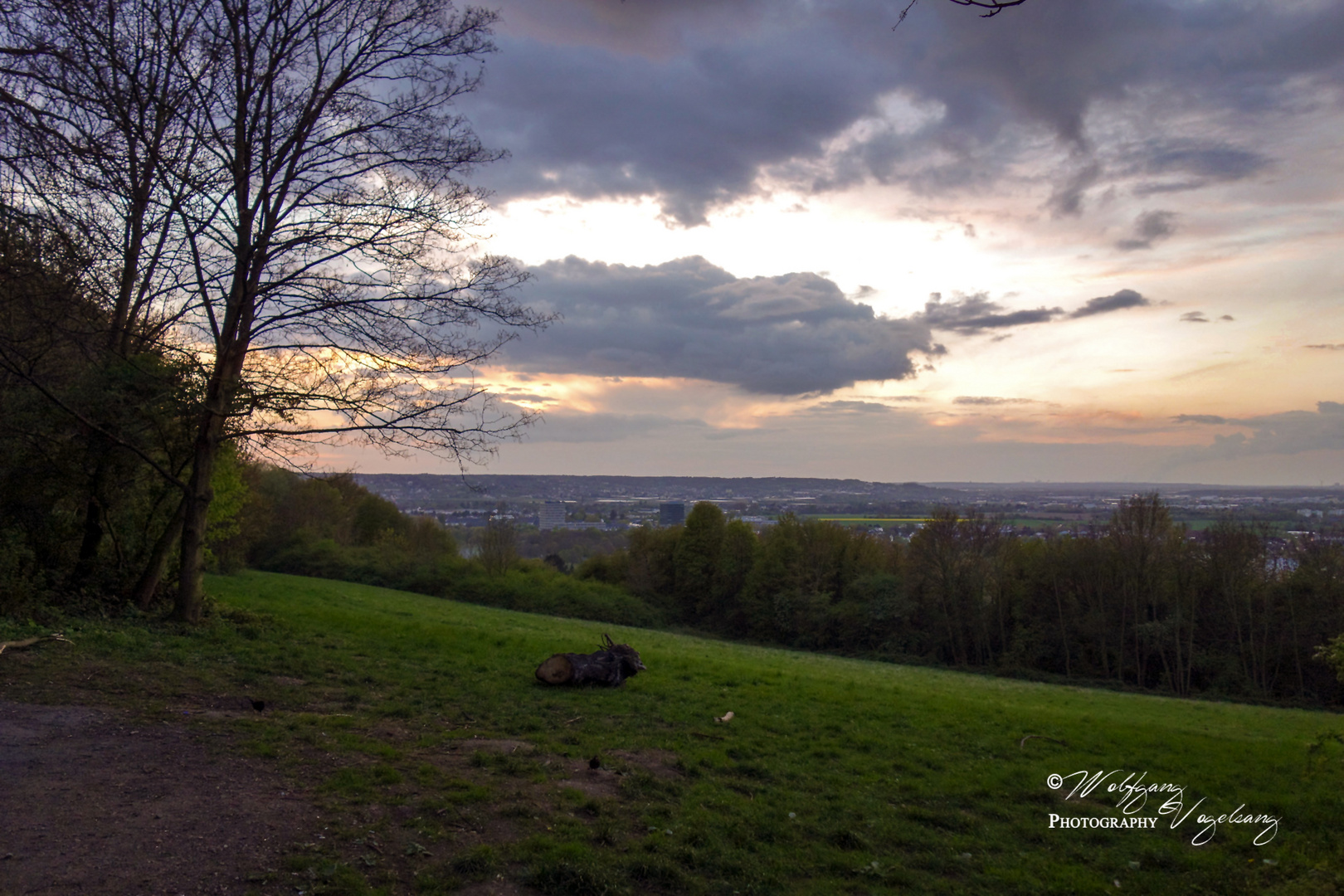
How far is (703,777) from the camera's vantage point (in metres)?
8.32

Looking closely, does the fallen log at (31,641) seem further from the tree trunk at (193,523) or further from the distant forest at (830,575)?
the tree trunk at (193,523)

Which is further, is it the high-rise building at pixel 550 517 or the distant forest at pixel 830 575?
the high-rise building at pixel 550 517

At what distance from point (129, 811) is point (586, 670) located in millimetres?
8199

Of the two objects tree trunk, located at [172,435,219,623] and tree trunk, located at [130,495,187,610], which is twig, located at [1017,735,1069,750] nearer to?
tree trunk, located at [172,435,219,623]

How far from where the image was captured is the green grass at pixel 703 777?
587 cm

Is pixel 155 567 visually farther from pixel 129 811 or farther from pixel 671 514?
pixel 671 514

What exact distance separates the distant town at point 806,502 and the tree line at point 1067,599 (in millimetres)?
2705

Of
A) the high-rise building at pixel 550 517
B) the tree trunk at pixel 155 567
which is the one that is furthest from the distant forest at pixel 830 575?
the high-rise building at pixel 550 517

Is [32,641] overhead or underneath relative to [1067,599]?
overhead

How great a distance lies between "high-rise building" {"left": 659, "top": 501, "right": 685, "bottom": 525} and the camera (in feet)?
213

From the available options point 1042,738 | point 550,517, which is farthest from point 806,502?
point 1042,738

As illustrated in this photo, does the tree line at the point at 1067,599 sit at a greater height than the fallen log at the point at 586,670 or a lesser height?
lesser

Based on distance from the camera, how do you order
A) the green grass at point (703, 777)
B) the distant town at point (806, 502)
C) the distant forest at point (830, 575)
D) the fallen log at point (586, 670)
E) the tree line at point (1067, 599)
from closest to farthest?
the green grass at point (703, 777)
the fallen log at point (586, 670)
the distant forest at point (830, 575)
the tree line at point (1067, 599)
the distant town at point (806, 502)

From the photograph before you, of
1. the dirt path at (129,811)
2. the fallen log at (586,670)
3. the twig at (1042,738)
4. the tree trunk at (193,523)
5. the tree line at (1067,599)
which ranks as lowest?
the tree line at (1067,599)
